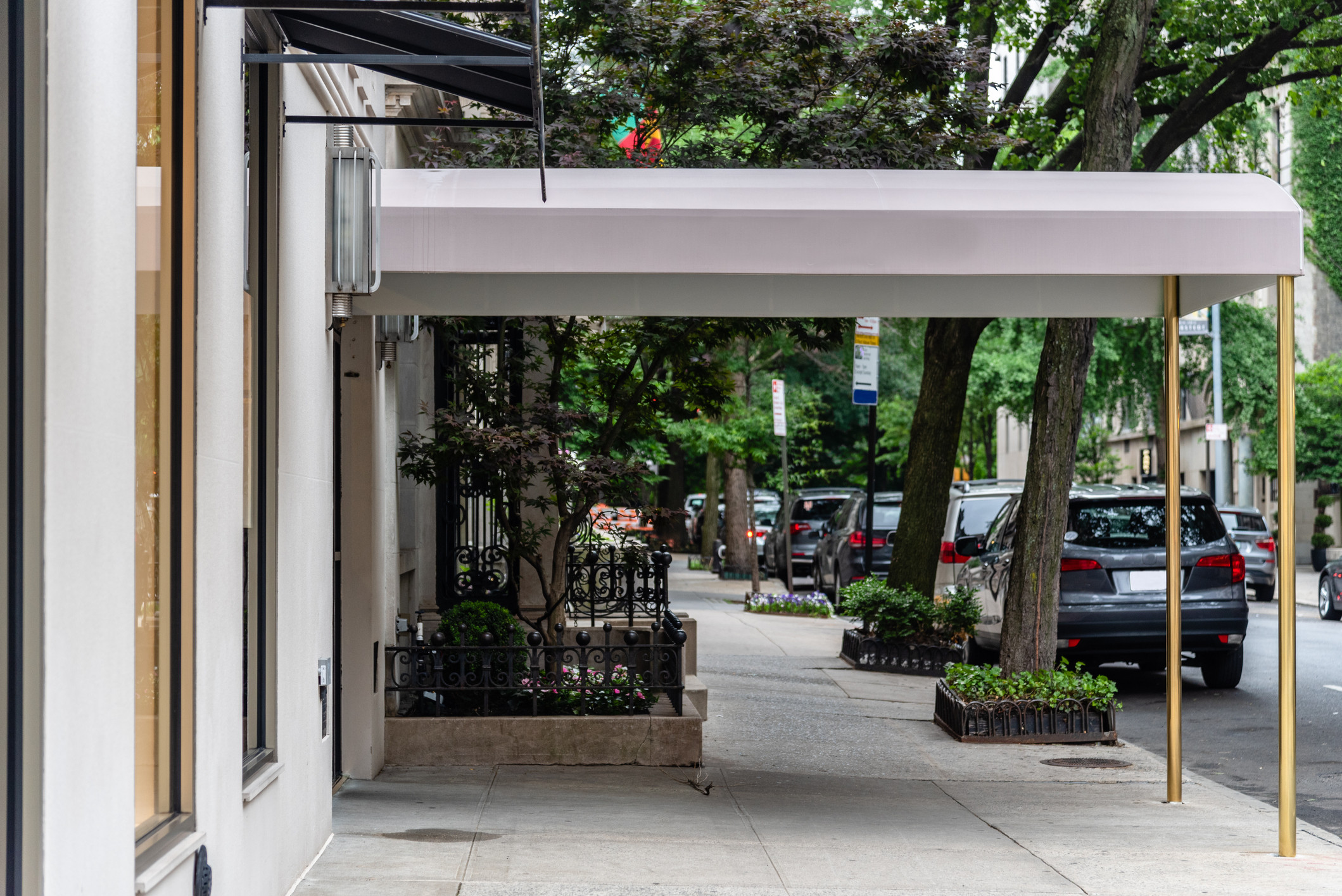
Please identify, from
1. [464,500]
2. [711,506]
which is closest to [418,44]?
[464,500]

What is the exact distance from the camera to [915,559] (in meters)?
15.4

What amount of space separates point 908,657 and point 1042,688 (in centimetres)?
438

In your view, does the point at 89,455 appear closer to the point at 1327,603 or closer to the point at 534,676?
the point at 534,676

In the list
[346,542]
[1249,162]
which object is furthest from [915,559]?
[1249,162]

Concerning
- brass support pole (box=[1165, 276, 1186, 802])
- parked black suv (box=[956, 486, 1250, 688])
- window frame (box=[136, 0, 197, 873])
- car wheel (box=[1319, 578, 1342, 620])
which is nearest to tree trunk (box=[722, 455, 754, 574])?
car wheel (box=[1319, 578, 1342, 620])

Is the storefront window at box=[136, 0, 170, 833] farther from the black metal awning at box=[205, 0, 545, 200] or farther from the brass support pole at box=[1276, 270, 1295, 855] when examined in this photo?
the brass support pole at box=[1276, 270, 1295, 855]

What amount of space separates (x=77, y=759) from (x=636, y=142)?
357 inches

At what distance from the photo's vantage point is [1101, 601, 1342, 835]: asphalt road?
8977mm

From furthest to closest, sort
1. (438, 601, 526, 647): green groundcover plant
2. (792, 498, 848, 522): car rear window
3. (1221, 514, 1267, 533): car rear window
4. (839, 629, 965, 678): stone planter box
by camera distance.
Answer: (792, 498, 848, 522): car rear window
(1221, 514, 1267, 533): car rear window
(839, 629, 965, 678): stone planter box
(438, 601, 526, 647): green groundcover plant

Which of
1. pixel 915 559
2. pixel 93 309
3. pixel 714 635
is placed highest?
pixel 93 309

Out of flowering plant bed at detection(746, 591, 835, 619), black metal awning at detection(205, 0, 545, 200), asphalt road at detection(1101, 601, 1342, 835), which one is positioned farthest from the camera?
flowering plant bed at detection(746, 591, 835, 619)

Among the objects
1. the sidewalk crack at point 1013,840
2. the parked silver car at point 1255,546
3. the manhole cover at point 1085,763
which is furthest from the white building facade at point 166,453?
the parked silver car at point 1255,546

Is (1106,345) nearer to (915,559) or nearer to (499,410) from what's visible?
(915,559)

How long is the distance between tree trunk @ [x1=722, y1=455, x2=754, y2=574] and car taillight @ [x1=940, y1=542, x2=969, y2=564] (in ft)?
45.8
